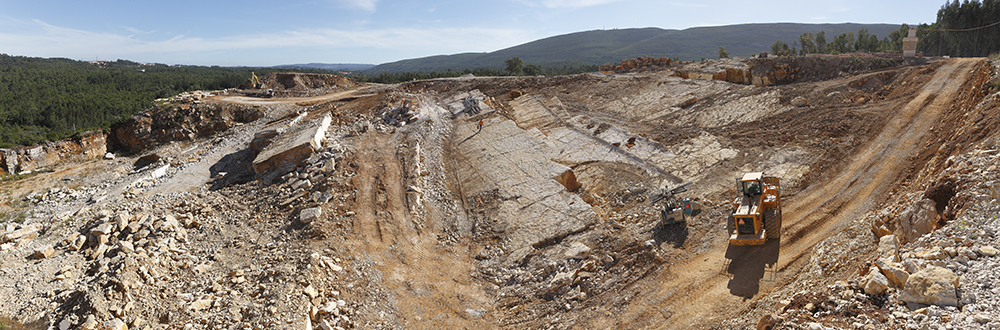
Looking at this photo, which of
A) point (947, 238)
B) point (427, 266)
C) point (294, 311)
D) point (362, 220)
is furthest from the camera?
point (362, 220)

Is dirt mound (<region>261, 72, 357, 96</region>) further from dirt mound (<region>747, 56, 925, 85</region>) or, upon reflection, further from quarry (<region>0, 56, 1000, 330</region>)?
dirt mound (<region>747, 56, 925, 85</region>)

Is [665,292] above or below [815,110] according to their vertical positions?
below

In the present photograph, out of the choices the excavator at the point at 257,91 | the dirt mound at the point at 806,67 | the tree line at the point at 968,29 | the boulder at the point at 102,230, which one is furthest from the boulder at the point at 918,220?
the tree line at the point at 968,29

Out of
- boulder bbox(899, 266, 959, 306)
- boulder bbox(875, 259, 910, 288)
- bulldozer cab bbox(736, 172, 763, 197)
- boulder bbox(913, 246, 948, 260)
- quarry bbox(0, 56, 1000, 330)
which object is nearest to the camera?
boulder bbox(899, 266, 959, 306)

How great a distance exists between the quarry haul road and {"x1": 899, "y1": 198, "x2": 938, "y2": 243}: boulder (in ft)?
6.89

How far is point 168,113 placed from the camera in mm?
27516

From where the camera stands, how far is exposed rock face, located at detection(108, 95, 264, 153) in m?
27.1

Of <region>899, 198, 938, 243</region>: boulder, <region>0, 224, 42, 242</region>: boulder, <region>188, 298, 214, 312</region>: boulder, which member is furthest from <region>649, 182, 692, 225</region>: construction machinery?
<region>0, 224, 42, 242</region>: boulder

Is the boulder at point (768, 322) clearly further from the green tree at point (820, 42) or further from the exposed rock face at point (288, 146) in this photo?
the green tree at point (820, 42)

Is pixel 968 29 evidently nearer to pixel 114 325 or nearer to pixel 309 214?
pixel 309 214

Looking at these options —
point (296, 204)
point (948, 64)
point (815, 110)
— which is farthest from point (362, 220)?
point (948, 64)

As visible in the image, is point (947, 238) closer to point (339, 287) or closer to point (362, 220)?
point (339, 287)

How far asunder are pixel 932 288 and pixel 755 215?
520 centimetres

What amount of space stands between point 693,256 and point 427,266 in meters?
7.69
